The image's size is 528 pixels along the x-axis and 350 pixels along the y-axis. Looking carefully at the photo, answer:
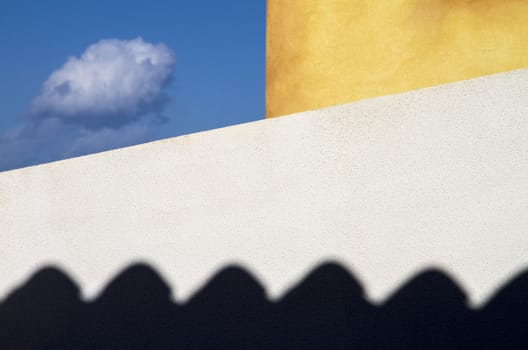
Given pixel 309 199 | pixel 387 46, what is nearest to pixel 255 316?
pixel 309 199

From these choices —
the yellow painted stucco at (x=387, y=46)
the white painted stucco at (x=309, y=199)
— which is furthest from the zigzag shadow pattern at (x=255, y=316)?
the yellow painted stucco at (x=387, y=46)

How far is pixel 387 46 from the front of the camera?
4.50m

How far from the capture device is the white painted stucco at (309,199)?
2766 millimetres

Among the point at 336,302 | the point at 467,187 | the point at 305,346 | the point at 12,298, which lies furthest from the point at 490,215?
the point at 12,298

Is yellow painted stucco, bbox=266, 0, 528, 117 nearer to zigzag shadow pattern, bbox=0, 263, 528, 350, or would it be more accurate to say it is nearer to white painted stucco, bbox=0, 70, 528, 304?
white painted stucco, bbox=0, 70, 528, 304

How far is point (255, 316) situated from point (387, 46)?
7.71 feet

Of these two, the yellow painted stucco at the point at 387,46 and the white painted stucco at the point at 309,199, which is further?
the yellow painted stucco at the point at 387,46

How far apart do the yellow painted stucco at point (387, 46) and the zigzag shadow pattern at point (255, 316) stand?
76.0 inches

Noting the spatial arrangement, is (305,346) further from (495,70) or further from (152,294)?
(495,70)

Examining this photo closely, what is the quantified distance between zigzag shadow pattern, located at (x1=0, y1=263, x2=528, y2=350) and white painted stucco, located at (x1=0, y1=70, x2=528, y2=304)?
0.07 meters

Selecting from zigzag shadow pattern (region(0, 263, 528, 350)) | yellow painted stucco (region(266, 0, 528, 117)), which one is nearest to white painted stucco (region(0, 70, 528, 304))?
zigzag shadow pattern (region(0, 263, 528, 350))

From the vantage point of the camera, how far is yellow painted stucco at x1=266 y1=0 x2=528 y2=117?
13.7 ft

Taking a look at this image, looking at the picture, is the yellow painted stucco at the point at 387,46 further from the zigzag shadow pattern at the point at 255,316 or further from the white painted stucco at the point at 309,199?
the zigzag shadow pattern at the point at 255,316

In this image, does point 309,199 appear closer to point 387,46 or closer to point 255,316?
point 255,316
